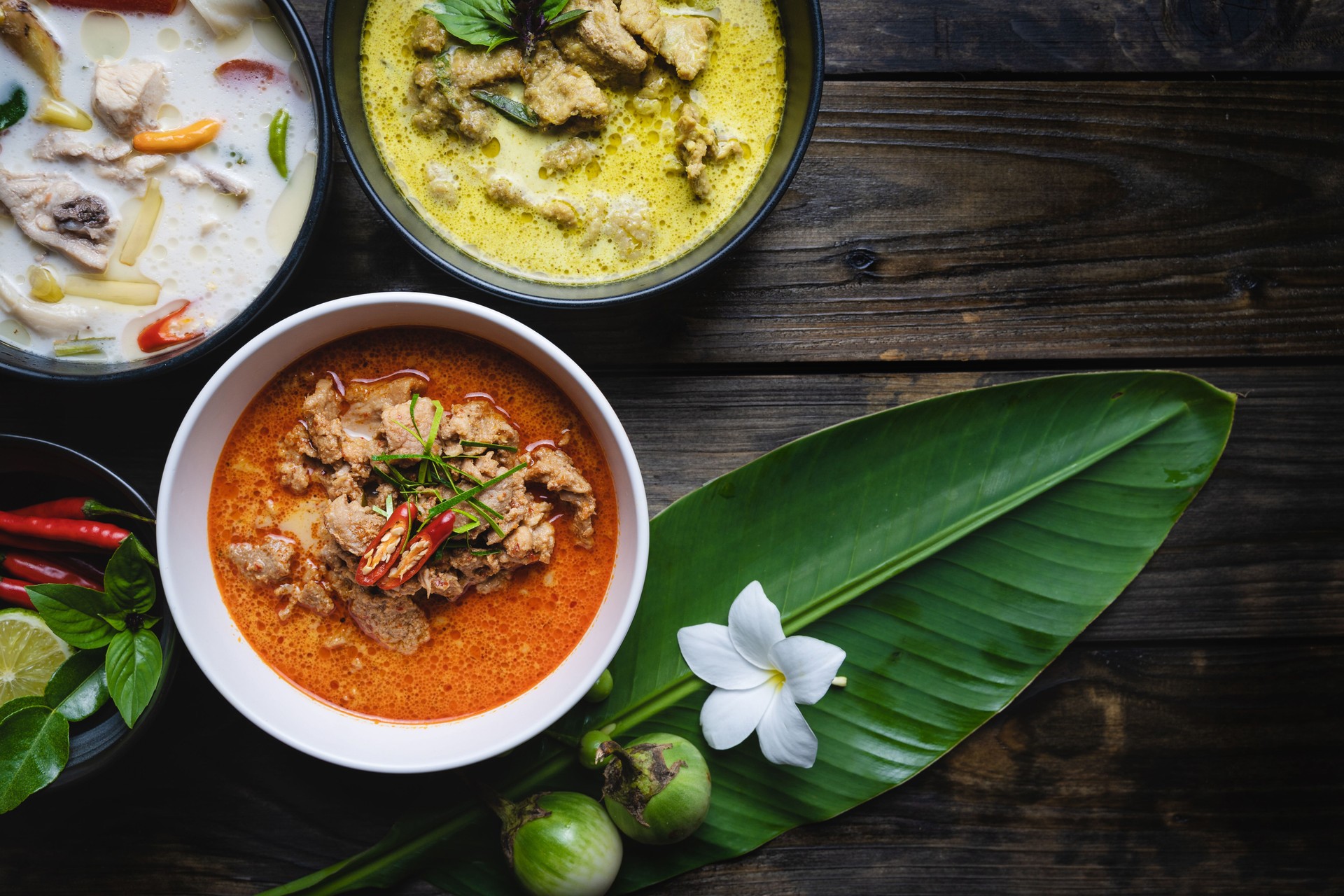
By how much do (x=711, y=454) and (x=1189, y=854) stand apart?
5.32 ft

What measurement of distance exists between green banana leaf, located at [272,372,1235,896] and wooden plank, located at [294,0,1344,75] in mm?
801

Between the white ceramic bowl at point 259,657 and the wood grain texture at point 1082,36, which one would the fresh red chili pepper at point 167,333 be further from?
the wood grain texture at point 1082,36

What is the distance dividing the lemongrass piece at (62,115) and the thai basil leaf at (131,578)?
89cm

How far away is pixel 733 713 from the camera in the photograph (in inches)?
74.6

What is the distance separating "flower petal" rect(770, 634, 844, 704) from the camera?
1.82 metres

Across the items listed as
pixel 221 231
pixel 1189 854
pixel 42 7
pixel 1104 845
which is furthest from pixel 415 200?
pixel 1189 854

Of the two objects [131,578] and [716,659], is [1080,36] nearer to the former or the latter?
[716,659]

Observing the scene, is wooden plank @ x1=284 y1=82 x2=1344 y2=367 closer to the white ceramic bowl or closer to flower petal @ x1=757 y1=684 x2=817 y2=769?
the white ceramic bowl

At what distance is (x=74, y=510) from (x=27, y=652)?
0.32m

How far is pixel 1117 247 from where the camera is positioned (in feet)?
6.98

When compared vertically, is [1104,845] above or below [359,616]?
below

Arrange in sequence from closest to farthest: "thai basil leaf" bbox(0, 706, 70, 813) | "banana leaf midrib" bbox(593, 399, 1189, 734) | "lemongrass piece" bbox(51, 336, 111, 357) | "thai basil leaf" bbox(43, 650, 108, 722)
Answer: "thai basil leaf" bbox(0, 706, 70, 813), "thai basil leaf" bbox(43, 650, 108, 722), "lemongrass piece" bbox(51, 336, 111, 357), "banana leaf midrib" bbox(593, 399, 1189, 734)

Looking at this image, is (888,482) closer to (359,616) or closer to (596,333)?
(596,333)

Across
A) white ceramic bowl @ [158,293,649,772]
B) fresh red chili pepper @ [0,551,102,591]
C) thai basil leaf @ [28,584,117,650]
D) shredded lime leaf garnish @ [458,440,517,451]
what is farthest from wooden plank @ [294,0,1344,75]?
fresh red chili pepper @ [0,551,102,591]
